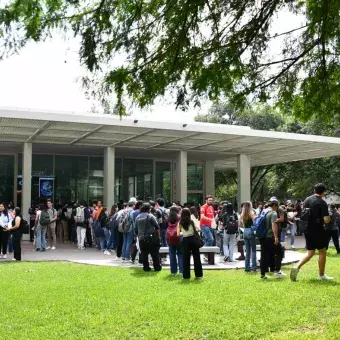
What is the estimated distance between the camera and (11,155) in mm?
25719

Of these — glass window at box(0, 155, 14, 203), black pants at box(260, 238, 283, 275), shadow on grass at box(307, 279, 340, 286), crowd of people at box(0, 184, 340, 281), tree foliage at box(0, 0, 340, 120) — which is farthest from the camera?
glass window at box(0, 155, 14, 203)

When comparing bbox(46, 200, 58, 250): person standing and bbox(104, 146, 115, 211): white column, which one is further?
bbox(104, 146, 115, 211): white column

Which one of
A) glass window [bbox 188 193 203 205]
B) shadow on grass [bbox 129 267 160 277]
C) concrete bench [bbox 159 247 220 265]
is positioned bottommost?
shadow on grass [bbox 129 267 160 277]

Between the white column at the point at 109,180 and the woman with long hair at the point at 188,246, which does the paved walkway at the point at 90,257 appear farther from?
the white column at the point at 109,180

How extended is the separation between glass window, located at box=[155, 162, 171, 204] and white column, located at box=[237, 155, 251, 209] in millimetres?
4620

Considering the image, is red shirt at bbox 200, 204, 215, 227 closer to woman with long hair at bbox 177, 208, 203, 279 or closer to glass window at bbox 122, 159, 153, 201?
woman with long hair at bbox 177, 208, 203, 279

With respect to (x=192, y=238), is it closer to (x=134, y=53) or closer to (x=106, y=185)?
(x=134, y=53)

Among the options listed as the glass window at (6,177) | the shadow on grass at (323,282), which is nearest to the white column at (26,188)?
the glass window at (6,177)

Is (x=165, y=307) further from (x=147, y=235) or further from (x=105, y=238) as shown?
(x=105, y=238)

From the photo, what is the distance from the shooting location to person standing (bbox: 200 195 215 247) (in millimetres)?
Result: 13500

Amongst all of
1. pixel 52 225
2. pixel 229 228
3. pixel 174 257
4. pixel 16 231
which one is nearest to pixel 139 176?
pixel 52 225

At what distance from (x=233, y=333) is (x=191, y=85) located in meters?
3.05

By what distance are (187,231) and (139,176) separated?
61.0ft

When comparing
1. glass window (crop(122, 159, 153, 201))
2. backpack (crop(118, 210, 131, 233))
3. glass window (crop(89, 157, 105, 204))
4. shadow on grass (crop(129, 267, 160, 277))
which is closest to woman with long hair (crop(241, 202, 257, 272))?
shadow on grass (crop(129, 267, 160, 277))
